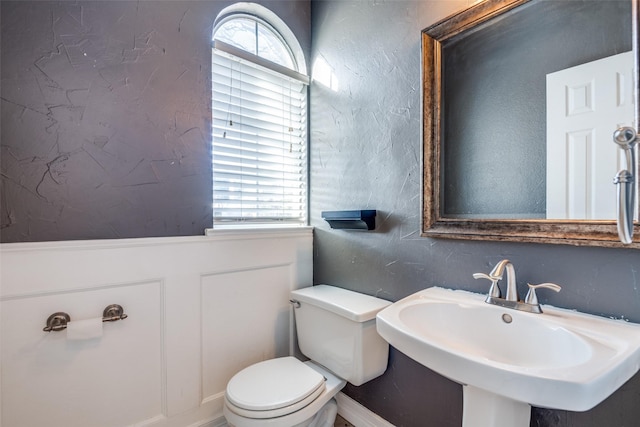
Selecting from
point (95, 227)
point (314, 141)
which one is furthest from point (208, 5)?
point (95, 227)

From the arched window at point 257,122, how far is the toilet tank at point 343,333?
0.55 m

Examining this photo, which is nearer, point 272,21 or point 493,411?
point 493,411

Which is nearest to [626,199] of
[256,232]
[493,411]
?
[493,411]

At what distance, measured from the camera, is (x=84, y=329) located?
110cm

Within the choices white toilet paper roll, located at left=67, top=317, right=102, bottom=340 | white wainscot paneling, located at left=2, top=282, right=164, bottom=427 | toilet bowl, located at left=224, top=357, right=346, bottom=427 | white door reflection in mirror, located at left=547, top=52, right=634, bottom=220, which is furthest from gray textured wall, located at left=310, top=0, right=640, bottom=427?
white toilet paper roll, located at left=67, top=317, right=102, bottom=340

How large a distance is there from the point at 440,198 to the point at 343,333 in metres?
0.69

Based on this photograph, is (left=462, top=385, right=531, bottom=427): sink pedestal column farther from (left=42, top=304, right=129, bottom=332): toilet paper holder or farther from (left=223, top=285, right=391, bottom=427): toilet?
(left=42, top=304, right=129, bottom=332): toilet paper holder

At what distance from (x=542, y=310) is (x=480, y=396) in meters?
0.31

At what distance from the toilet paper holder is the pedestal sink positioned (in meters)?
1.00

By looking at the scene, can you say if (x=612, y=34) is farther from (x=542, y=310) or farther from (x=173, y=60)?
(x=173, y=60)

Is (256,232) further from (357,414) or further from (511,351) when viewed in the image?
(511,351)

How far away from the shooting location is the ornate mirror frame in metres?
0.85

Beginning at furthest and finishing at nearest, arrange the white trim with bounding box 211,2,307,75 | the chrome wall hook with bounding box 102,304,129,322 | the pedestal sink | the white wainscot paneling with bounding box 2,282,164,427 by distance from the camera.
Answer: the white trim with bounding box 211,2,307,75
the chrome wall hook with bounding box 102,304,129,322
the white wainscot paneling with bounding box 2,282,164,427
the pedestal sink

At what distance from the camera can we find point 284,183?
1.81 metres
